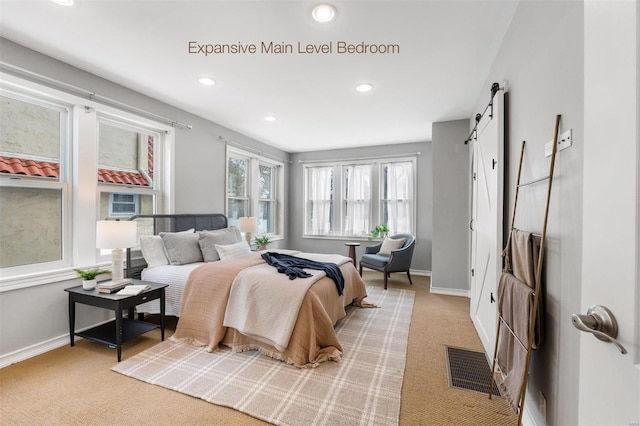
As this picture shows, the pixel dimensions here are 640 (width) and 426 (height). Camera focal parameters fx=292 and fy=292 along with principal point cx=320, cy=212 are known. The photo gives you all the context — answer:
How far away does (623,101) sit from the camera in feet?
1.99

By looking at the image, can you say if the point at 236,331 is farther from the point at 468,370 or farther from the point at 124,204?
the point at 124,204

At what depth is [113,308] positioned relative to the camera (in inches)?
97.6

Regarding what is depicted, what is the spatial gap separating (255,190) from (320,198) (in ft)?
5.30

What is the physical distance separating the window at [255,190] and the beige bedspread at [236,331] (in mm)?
2372

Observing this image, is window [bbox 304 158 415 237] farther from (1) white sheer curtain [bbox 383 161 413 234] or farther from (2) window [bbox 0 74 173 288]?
(2) window [bbox 0 74 173 288]

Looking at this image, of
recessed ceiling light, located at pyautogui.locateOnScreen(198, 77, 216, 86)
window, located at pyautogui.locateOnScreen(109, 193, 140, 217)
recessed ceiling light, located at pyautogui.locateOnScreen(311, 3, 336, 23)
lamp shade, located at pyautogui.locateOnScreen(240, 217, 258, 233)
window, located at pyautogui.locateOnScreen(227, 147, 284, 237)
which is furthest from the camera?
window, located at pyautogui.locateOnScreen(227, 147, 284, 237)

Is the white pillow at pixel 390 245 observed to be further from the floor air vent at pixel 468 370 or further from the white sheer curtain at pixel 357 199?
the floor air vent at pixel 468 370

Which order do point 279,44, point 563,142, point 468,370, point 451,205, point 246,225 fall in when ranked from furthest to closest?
point 246,225, point 451,205, point 279,44, point 468,370, point 563,142

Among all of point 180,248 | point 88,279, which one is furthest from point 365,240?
point 88,279

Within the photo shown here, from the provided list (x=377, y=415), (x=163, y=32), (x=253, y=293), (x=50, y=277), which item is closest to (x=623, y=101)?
(x=377, y=415)

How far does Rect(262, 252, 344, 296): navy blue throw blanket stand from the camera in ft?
9.46

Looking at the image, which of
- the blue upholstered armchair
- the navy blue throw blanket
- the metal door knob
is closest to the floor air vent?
the navy blue throw blanket

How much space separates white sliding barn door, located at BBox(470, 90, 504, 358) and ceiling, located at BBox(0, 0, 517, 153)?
601 mm

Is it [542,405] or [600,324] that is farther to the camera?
[542,405]
